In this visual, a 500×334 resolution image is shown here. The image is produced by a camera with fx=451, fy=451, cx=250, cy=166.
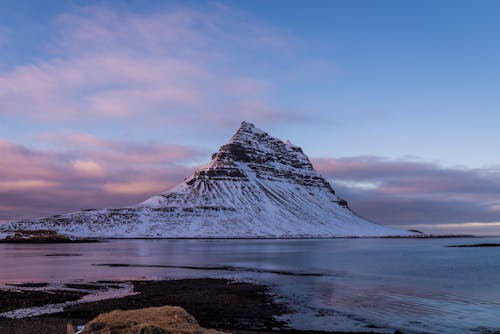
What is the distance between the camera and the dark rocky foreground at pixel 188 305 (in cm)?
2548

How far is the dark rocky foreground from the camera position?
25.5 m

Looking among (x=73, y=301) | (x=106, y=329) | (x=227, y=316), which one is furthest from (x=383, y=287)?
(x=106, y=329)

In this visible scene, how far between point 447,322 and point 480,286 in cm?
2447

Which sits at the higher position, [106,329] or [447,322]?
[106,329]

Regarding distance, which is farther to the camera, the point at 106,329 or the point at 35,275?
the point at 35,275

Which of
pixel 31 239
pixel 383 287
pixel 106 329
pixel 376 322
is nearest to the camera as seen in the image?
pixel 106 329

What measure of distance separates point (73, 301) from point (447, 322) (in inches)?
1042

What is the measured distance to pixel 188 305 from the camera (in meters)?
33.0

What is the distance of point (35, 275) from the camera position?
54.8 m

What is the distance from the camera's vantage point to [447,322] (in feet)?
96.2

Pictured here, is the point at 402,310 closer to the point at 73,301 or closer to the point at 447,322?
the point at 447,322

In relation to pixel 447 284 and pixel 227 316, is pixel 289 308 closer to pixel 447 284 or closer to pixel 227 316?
pixel 227 316

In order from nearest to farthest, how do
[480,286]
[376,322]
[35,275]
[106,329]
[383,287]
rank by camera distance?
[106,329] → [376,322] → [383,287] → [480,286] → [35,275]

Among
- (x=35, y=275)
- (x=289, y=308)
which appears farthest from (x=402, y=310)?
(x=35, y=275)
